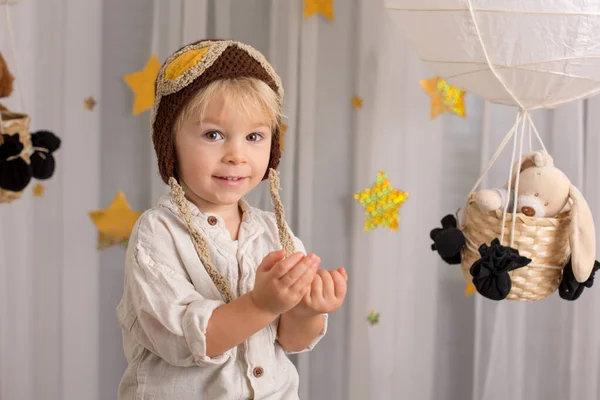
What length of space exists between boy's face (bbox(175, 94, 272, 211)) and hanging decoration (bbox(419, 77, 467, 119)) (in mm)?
809

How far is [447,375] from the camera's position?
1.97 meters

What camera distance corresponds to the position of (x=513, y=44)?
132cm

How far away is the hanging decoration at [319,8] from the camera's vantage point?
6.29 feet

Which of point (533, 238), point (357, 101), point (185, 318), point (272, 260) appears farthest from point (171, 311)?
point (357, 101)

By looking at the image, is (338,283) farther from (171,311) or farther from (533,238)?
(533,238)

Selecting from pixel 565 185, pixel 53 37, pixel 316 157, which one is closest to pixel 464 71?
pixel 565 185

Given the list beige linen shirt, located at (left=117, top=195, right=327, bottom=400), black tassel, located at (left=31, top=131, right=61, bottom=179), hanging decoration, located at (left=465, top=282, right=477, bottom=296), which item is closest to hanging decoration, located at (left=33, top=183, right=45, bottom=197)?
black tassel, located at (left=31, top=131, right=61, bottom=179)

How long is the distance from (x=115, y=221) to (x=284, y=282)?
96 cm

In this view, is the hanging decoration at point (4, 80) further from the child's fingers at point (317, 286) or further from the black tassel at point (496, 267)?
the black tassel at point (496, 267)

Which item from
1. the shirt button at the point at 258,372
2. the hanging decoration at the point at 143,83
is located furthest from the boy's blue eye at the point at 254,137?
the hanging decoration at the point at 143,83

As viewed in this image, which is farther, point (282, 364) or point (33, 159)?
point (33, 159)

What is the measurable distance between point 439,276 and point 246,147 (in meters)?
0.92

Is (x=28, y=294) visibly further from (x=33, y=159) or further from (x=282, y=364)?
(x=282, y=364)

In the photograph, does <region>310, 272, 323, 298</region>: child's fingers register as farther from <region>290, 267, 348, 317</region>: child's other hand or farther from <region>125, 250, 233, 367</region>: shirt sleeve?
<region>125, 250, 233, 367</region>: shirt sleeve
